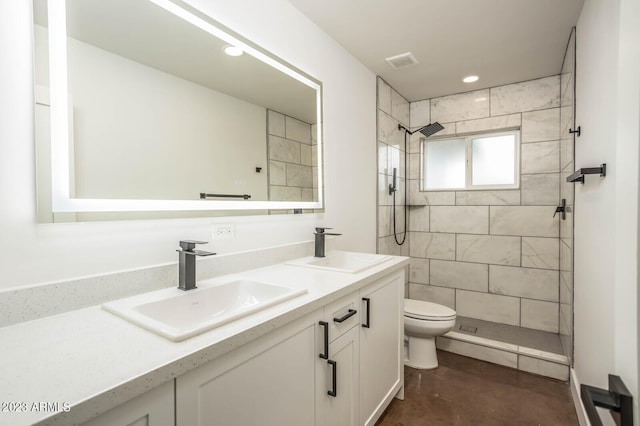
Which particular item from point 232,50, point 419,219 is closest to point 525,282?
point 419,219

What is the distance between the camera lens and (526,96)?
2.99 meters

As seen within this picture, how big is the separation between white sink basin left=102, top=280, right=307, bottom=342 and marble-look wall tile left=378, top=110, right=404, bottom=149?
79.6 inches


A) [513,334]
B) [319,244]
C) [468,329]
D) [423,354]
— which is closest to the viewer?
[319,244]

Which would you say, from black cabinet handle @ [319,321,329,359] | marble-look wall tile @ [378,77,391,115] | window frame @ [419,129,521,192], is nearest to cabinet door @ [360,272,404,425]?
black cabinet handle @ [319,321,329,359]

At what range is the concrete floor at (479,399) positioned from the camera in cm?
189

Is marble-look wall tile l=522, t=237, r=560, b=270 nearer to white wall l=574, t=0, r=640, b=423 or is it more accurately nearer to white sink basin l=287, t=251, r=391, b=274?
white wall l=574, t=0, r=640, b=423

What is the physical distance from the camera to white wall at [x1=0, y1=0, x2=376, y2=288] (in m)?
0.89

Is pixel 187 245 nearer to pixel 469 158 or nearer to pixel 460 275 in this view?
pixel 460 275

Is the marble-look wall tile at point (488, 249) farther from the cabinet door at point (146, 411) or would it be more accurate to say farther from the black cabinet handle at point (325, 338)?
the cabinet door at point (146, 411)

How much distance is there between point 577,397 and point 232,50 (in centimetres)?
290

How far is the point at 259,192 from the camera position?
1712 mm

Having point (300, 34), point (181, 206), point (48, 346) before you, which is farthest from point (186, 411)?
point (300, 34)

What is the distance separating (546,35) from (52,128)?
294cm

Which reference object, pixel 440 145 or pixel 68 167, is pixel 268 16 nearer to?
pixel 68 167
